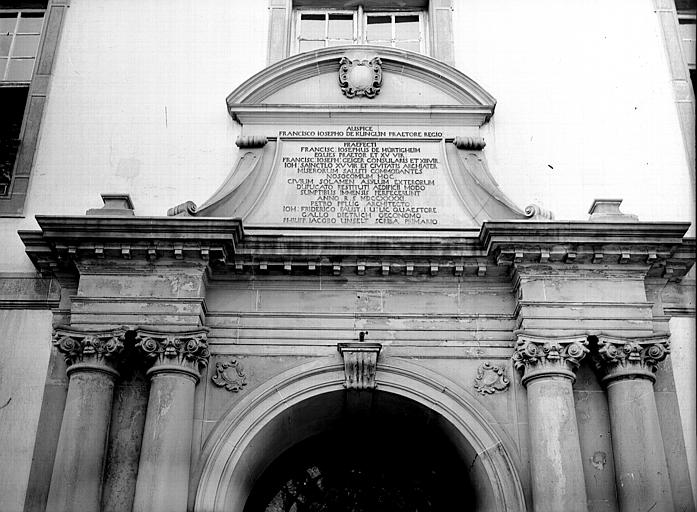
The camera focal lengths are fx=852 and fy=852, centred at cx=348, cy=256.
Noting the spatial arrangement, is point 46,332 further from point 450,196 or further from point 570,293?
point 570,293

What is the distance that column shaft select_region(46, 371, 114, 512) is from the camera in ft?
29.1

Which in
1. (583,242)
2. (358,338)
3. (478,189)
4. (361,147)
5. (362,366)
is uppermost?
(361,147)

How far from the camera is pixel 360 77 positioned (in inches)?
463

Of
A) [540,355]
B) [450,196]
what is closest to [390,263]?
[450,196]

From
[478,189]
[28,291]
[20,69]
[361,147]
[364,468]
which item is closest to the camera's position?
[28,291]

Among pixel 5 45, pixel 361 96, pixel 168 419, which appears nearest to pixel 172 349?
pixel 168 419

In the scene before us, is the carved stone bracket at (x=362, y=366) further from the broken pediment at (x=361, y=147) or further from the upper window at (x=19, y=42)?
the upper window at (x=19, y=42)

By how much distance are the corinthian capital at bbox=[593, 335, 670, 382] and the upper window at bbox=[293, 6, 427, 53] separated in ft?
17.7

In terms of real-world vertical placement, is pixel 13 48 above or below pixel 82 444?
above

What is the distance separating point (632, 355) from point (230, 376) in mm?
4589

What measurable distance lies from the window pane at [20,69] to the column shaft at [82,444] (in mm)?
5159

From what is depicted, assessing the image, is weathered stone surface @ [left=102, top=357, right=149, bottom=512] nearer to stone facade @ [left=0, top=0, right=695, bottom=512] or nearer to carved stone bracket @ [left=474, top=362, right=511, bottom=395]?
stone facade @ [left=0, top=0, right=695, bottom=512]

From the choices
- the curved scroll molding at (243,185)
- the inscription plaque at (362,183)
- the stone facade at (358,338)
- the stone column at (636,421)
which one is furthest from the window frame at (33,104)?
the stone column at (636,421)

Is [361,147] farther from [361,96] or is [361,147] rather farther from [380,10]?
Result: [380,10]
